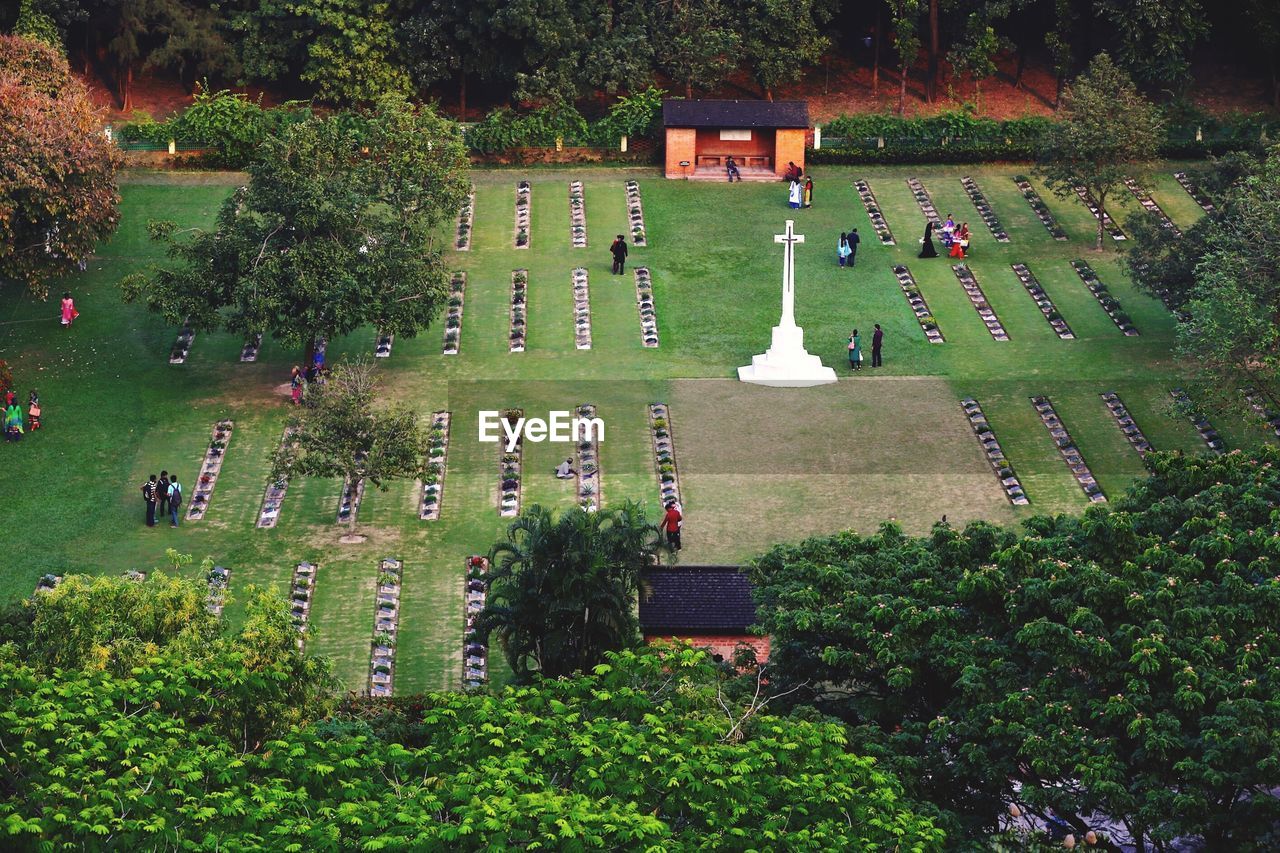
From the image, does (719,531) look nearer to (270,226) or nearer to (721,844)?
(270,226)

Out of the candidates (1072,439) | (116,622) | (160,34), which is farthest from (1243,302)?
(160,34)

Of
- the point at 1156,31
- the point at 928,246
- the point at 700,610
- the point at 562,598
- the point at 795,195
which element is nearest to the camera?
the point at 562,598

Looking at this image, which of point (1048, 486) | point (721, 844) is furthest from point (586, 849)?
point (1048, 486)

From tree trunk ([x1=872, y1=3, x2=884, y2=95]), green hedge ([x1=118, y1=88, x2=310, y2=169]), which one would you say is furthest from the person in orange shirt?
tree trunk ([x1=872, y1=3, x2=884, y2=95])

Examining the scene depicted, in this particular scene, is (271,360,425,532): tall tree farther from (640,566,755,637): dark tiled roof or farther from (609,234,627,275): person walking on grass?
(609,234,627,275): person walking on grass

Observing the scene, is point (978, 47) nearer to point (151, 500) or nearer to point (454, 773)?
point (151, 500)

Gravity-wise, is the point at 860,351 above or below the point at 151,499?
below
